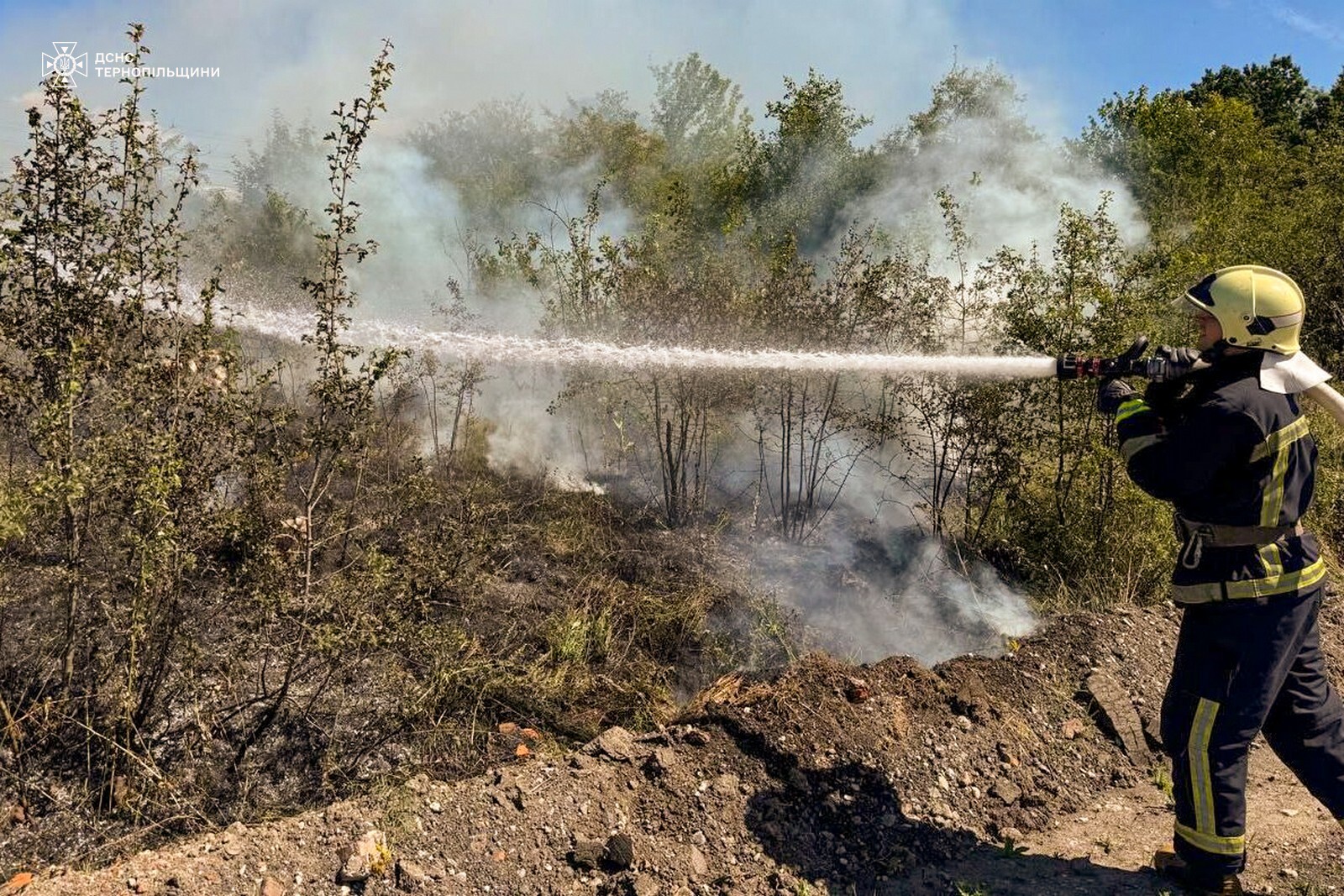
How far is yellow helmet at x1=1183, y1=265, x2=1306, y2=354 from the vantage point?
3.04m

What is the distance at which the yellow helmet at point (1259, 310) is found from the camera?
304cm

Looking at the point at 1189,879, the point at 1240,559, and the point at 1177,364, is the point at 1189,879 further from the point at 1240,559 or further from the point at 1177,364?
the point at 1177,364

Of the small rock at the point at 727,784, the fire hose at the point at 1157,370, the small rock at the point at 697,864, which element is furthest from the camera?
the small rock at the point at 727,784

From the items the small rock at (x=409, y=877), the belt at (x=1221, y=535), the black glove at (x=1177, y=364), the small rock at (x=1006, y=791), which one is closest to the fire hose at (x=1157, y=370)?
the black glove at (x=1177, y=364)

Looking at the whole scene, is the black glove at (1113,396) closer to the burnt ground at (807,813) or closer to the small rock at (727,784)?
the burnt ground at (807,813)

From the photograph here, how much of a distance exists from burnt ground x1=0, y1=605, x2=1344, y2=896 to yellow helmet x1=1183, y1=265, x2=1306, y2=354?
1.96 metres

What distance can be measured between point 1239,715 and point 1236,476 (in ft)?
2.71

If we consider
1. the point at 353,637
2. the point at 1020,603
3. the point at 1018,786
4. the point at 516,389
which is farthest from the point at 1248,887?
the point at 516,389

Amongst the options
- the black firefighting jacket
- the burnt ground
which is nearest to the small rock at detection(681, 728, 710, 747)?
the burnt ground

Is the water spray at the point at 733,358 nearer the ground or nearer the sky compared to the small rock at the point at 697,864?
nearer the sky

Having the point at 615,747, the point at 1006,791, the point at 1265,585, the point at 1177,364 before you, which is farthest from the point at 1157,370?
the point at 615,747

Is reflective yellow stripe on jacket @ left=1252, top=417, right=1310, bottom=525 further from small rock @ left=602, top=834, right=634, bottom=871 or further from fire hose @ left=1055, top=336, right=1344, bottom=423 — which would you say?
small rock @ left=602, top=834, right=634, bottom=871

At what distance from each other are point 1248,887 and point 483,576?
4483 millimetres

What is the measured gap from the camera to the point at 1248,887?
3215mm
